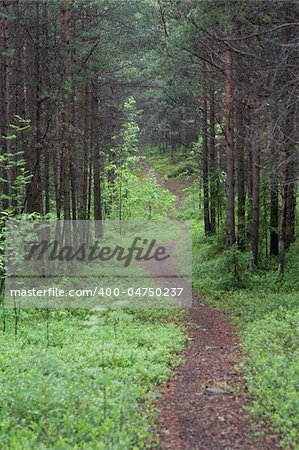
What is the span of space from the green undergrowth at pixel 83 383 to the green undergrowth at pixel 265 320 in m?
1.48

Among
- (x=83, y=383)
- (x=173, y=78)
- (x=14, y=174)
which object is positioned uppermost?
(x=173, y=78)

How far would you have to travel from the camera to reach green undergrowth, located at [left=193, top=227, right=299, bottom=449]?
6.00 m

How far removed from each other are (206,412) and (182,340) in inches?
133

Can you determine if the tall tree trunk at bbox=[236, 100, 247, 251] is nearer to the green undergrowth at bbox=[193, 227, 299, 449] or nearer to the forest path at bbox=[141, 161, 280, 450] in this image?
the green undergrowth at bbox=[193, 227, 299, 449]

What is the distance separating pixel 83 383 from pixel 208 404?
1.76 metres

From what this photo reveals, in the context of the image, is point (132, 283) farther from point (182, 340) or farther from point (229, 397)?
point (229, 397)

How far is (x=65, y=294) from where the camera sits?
1393 cm

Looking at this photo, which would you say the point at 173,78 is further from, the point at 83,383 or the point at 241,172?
the point at 83,383

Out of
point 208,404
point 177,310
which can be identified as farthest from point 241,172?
point 208,404

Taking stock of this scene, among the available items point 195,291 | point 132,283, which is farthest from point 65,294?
point 195,291

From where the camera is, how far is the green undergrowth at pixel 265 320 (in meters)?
6.00

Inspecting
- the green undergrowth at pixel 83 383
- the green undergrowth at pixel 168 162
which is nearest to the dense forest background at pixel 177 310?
the green undergrowth at pixel 83 383

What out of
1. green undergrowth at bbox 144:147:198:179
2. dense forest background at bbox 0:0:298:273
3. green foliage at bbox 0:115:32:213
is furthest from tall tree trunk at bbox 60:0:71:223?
green undergrowth at bbox 144:147:198:179

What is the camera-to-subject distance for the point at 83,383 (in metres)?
6.43
